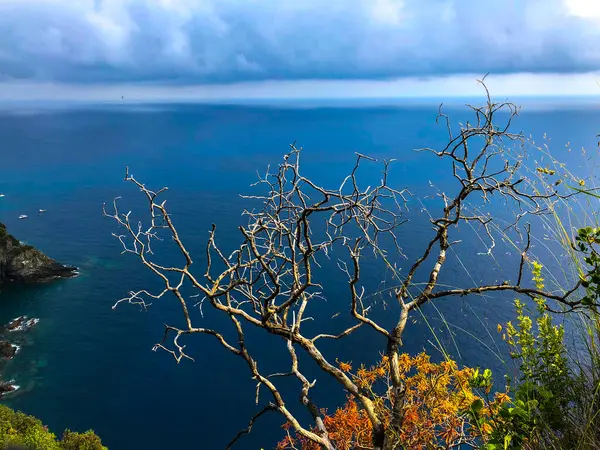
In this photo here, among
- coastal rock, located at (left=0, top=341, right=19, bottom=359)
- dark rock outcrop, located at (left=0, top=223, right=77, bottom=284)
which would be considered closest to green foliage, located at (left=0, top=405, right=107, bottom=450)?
coastal rock, located at (left=0, top=341, right=19, bottom=359)

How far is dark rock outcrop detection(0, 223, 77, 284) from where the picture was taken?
4525 cm

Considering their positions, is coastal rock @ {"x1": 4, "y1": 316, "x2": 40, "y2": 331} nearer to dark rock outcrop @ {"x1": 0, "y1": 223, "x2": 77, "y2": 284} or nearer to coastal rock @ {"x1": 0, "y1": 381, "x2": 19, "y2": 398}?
dark rock outcrop @ {"x1": 0, "y1": 223, "x2": 77, "y2": 284}

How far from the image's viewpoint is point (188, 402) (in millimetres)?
31406

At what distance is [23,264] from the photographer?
4588cm

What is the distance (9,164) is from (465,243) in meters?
112

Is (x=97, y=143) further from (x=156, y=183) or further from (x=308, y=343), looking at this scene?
(x=308, y=343)

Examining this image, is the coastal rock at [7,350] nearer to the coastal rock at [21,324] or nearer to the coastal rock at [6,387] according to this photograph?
the coastal rock at [21,324]

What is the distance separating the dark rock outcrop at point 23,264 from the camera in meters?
45.2

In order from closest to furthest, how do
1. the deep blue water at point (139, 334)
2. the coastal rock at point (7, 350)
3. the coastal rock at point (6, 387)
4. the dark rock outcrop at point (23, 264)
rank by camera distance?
the deep blue water at point (139, 334) < the coastal rock at point (6, 387) < the coastal rock at point (7, 350) < the dark rock outcrop at point (23, 264)

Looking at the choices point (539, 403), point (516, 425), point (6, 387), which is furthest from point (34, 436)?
point (6, 387)

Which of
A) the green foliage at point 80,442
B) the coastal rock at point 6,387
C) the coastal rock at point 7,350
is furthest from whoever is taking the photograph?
the coastal rock at point 7,350

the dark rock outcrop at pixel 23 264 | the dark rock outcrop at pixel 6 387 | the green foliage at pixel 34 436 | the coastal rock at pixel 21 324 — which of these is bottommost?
the dark rock outcrop at pixel 6 387

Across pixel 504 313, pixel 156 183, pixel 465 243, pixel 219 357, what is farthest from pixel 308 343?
pixel 156 183

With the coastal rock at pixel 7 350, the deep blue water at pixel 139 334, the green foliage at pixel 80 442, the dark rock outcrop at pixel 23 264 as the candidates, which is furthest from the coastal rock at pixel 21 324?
the green foliage at pixel 80 442
